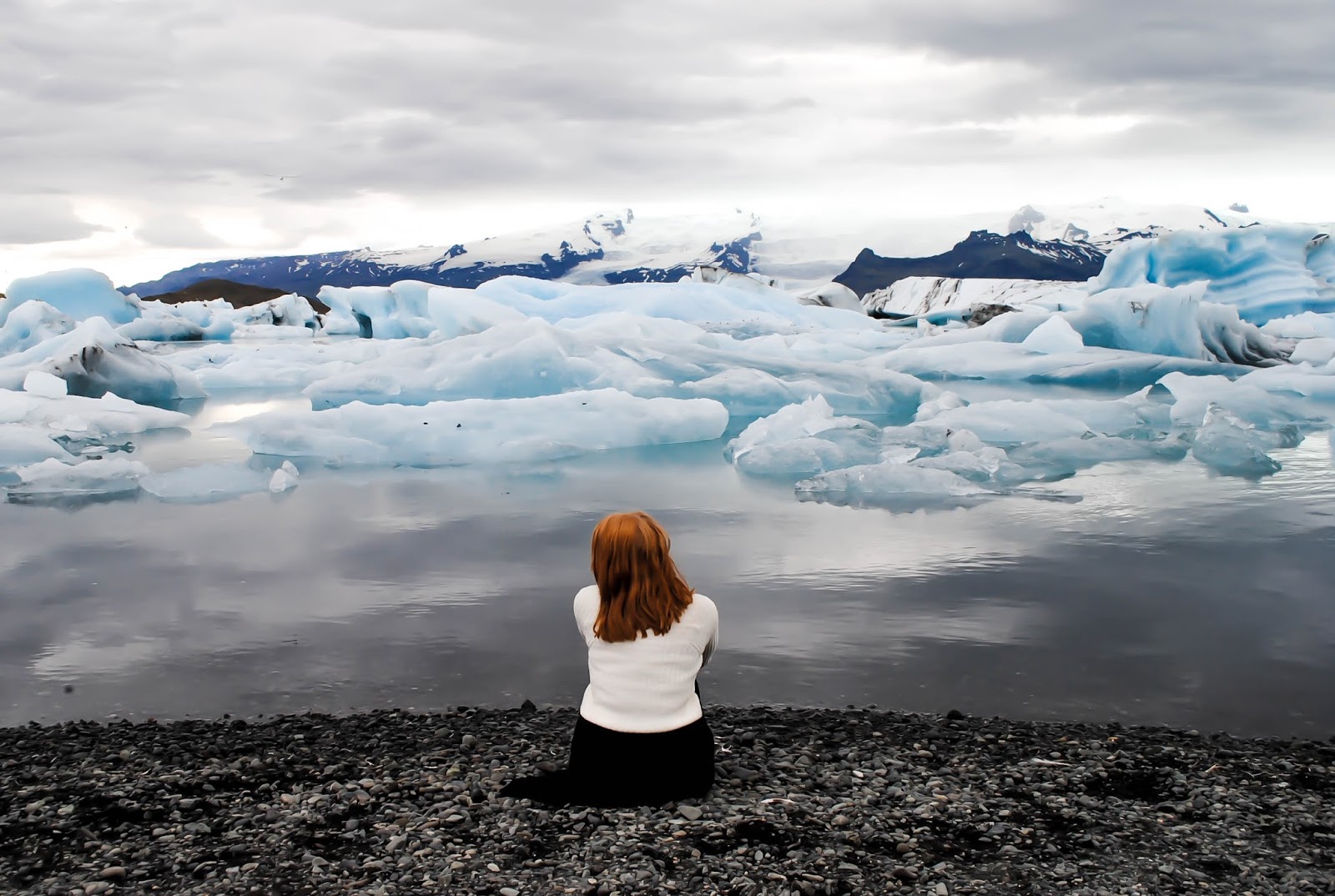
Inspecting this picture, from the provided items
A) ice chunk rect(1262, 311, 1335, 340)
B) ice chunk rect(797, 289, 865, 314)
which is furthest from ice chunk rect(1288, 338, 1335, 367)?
ice chunk rect(797, 289, 865, 314)

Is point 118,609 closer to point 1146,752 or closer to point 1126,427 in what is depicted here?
point 1146,752

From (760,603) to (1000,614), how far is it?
110cm

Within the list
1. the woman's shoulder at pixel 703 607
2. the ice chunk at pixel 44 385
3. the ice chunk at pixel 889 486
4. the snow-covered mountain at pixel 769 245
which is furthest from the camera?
the snow-covered mountain at pixel 769 245

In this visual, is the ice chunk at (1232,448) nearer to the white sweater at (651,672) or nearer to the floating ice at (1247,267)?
the white sweater at (651,672)

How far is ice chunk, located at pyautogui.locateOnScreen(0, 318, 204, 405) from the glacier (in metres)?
0.04

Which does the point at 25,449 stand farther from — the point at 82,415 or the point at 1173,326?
the point at 1173,326

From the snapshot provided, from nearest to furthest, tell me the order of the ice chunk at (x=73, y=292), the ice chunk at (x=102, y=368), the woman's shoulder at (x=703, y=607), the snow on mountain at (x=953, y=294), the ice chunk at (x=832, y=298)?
the woman's shoulder at (x=703, y=607) < the ice chunk at (x=102, y=368) < the ice chunk at (x=73, y=292) < the snow on mountain at (x=953, y=294) < the ice chunk at (x=832, y=298)

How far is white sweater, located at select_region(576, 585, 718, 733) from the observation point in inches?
113

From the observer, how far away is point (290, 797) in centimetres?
312

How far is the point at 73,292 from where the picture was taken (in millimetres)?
28578

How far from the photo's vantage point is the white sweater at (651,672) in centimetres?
288

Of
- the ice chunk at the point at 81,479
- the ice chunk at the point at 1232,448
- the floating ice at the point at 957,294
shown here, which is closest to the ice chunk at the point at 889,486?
the ice chunk at the point at 1232,448

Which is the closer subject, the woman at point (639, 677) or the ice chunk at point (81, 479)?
the woman at point (639, 677)

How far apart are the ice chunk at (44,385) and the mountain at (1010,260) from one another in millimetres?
71005
